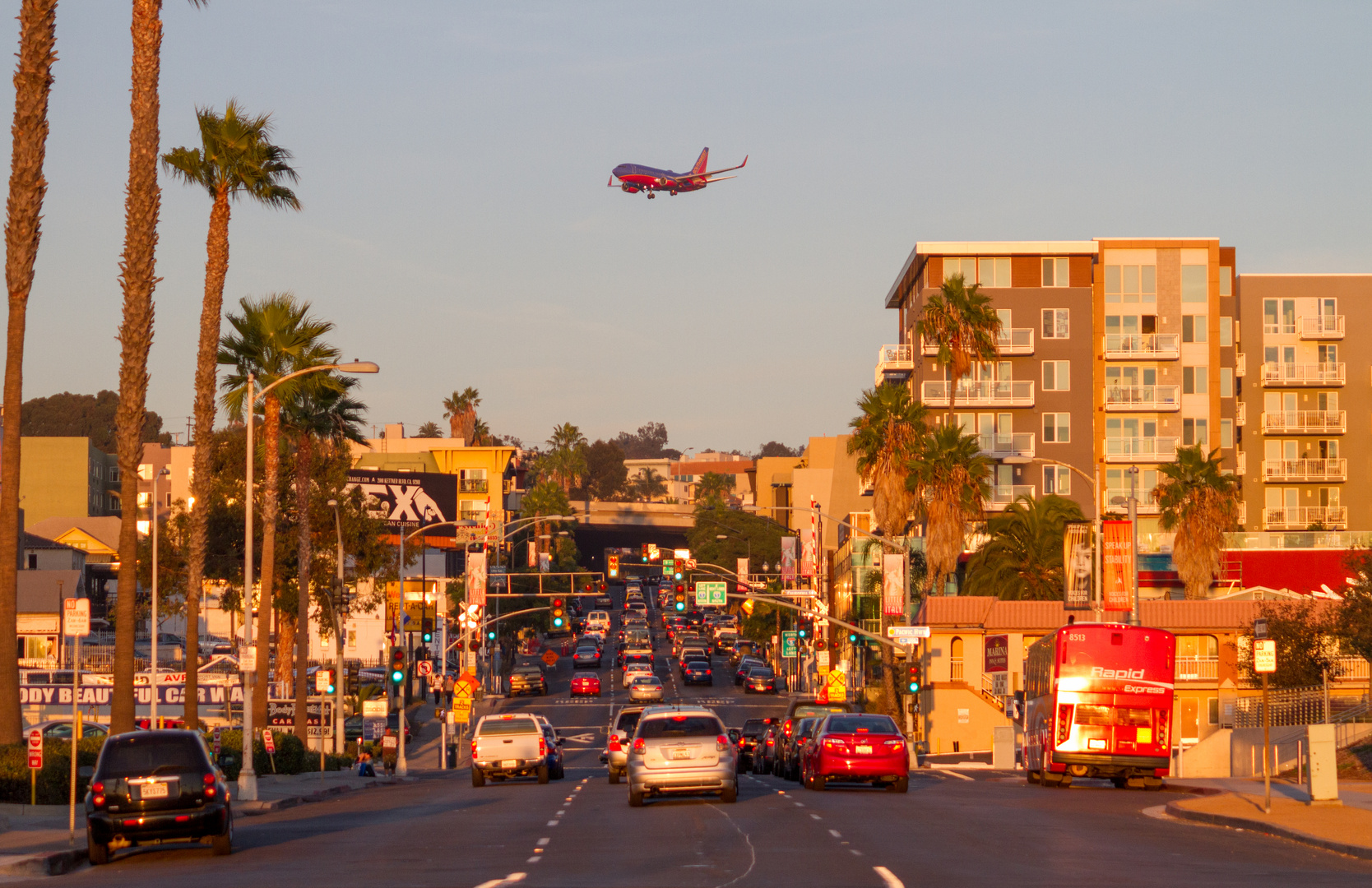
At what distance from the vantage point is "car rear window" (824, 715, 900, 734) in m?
31.9

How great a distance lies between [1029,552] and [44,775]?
2047 inches

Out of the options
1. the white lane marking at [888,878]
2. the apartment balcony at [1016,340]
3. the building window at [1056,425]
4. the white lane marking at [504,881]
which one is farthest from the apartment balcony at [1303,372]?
the white lane marking at [504,881]

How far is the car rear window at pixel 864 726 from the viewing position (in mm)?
31859

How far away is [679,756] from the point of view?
84.3ft

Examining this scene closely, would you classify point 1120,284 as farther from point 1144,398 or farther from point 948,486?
point 948,486

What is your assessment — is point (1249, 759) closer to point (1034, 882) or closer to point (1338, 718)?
point (1338, 718)

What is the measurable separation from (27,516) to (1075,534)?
366 feet

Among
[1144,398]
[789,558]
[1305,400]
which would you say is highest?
[1305,400]

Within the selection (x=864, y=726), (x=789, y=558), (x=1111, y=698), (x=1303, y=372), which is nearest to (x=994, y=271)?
(x=1303, y=372)

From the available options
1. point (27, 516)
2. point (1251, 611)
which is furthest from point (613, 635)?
point (1251, 611)

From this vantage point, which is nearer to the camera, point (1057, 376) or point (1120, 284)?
point (1057, 376)

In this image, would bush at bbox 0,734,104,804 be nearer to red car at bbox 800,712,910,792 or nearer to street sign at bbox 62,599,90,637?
street sign at bbox 62,599,90,637

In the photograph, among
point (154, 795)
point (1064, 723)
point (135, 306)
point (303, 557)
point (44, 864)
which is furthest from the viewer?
point (303, 557)

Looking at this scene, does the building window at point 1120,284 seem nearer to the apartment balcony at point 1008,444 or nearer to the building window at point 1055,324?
the building window at point 1055,324
